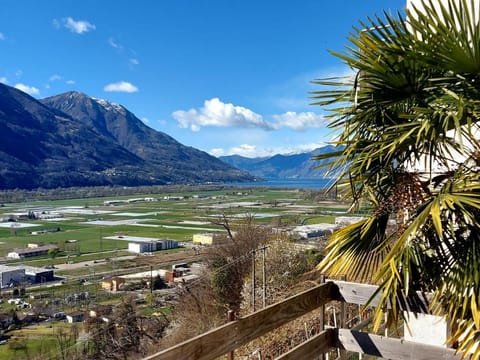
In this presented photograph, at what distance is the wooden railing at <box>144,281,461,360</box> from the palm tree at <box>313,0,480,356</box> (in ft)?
0.59

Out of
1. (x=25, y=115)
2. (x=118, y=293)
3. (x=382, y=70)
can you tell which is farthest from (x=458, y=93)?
(x=25, y=115)

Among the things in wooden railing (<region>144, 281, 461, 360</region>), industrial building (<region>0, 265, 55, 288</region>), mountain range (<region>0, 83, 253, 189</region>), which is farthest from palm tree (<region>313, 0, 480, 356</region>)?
mountain range (<region>0, 83, 253, 189</region>)

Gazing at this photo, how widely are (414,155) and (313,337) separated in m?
1.21

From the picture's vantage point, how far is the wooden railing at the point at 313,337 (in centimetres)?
185

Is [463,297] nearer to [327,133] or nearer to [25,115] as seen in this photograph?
[327,133]

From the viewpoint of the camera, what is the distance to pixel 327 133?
2.75 m

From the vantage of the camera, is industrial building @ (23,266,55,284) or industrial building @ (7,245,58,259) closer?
industrial building @ (23,266,55,284)

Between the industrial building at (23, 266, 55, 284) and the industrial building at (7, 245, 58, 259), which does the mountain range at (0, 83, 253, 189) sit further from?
the industrial building at (23, 266, 55, 284)

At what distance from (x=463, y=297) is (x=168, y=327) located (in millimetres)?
16337

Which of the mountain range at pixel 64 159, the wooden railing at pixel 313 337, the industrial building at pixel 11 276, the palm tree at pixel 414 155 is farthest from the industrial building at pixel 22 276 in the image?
the mountain range at pixel 64 159

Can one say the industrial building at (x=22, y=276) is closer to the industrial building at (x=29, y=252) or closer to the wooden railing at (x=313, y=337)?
the industrial building at (x=29, y=252)

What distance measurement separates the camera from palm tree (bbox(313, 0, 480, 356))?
1.98 metres

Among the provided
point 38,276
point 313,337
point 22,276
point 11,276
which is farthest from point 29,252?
point 313,337

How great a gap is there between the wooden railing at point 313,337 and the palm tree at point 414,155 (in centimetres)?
18
